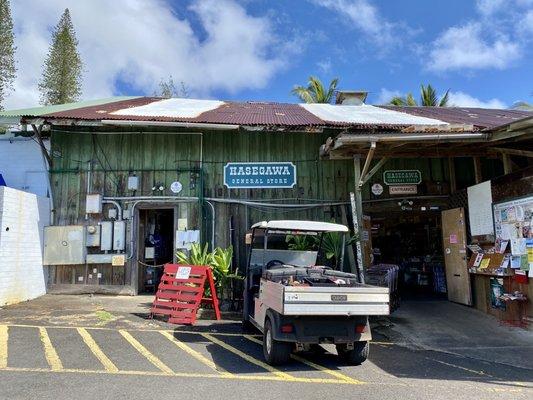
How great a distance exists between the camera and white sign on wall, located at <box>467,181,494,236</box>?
9.03m

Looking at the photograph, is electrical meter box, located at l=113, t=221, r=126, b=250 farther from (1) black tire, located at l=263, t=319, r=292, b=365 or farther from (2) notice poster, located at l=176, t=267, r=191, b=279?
(1) black tire, located at l=263, t=319, r=292, b=365

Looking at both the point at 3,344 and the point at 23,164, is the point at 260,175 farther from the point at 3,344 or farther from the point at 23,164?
the point at 3,344

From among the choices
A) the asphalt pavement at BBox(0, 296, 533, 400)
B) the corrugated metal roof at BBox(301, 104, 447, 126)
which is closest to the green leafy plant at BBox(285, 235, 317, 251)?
the asphalt pavement at BBox(0, 296, 533, 400)

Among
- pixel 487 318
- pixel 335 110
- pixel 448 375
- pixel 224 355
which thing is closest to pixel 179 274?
pixel 224 355

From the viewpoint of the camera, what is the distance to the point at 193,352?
6309mm

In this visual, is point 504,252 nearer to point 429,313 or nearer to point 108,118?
point 429,313

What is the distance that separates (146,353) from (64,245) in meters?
6.00

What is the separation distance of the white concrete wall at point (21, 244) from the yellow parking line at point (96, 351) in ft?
10.7

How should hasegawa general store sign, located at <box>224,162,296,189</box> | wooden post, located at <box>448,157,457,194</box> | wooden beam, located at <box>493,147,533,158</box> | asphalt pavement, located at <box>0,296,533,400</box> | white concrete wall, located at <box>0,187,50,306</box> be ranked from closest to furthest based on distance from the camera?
asphalt pavement, located at <box>0,296,533,400</box>
white concrete wall, located at <box>0,187,50,306</box>
wooden beam, located at <box>493,147,533,158</box>
hasegawa general store sign, located at <box>224,162,296,189</box>
wooden post, located at <box>448,157,457,194</box>

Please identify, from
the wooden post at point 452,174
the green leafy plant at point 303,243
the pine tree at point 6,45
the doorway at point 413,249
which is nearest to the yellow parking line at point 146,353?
the green leafy plant at point 303,243

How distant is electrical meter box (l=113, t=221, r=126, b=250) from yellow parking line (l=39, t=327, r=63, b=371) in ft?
13.1

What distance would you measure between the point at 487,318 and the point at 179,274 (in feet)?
21.1

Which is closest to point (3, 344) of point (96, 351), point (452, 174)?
point (96, 351)

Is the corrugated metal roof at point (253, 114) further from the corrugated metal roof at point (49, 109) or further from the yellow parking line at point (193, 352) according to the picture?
the yellow parking line at point (193, 352)
